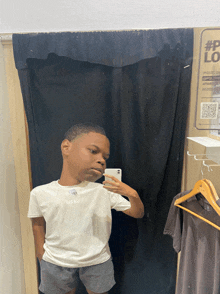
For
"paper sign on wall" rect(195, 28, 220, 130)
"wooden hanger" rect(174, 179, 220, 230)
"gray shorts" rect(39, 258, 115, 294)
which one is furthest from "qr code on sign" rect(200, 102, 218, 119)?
"gray shorts" rect(39, 258, 115, 294)

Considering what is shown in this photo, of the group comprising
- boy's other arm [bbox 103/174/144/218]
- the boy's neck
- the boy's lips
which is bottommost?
boy's other arm [bbox 103/174/144/218]

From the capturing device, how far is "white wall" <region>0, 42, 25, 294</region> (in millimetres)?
1086

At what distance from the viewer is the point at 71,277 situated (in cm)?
107

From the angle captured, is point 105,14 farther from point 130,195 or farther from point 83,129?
point 130,195

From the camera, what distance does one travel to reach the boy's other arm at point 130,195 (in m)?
1.04

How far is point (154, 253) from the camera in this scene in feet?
3.81

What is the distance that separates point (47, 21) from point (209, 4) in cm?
85

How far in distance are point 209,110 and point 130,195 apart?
611 millimetres

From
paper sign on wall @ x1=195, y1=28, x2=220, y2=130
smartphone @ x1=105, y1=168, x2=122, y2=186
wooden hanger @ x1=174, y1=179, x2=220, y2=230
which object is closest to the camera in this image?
wooden hanger @ x1=174, y1=179, x2=220, y2=230

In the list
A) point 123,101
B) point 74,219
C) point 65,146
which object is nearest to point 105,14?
point 123,101

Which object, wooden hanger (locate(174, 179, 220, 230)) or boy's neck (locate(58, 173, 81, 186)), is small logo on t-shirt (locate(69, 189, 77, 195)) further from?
wooden hanger (locate(174, 179, 220, 230))

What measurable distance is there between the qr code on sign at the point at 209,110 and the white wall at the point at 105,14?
1.38 ft

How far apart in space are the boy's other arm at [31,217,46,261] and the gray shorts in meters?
0.08

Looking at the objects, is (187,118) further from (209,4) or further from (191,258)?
(191,258)
